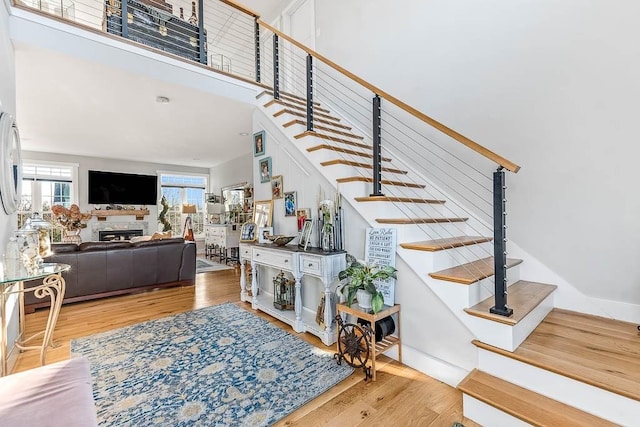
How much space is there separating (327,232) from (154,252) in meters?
3.01

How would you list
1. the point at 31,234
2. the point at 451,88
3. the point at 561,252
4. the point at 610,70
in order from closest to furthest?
Result: the point at 610,70 < the point at 31,234 < the point at 561,252 < the point at 451,88

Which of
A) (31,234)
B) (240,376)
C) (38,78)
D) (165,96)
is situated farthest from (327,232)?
(38,78)

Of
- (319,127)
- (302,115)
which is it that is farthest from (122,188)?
(319,127)

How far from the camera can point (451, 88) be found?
114 inches

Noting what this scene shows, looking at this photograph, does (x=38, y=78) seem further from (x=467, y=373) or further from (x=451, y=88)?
(x=467, y=373)

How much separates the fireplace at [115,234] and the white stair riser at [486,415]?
8226 mm

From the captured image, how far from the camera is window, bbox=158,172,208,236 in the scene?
820 cm

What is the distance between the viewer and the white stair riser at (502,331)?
5.42 feet

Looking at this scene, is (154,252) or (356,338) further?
(154,252)

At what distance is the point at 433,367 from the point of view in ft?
6.62

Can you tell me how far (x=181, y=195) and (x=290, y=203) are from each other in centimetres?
638

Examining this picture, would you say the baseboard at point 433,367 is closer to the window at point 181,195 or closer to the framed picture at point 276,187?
the framed picture at point 276,187

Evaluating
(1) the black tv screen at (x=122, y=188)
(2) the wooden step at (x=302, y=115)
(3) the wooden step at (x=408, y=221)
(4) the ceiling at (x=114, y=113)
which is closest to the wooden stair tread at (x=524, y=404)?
(3) the wooden step at (x=408, y=221)

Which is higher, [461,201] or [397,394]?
[461,201]
